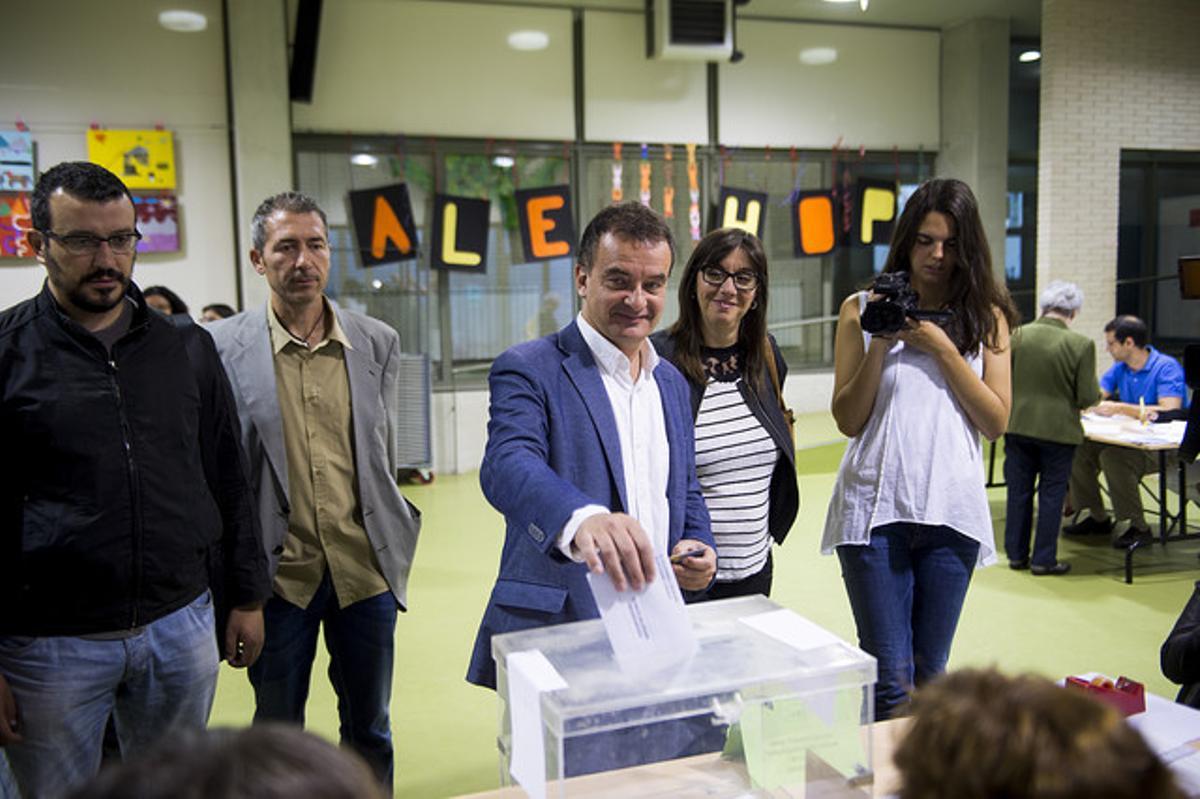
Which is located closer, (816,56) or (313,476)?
(313,476)

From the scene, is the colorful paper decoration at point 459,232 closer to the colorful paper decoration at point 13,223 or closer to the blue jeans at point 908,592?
the colorful paper decoration at point 13,223

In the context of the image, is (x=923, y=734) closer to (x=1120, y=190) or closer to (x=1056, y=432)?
(x=1056, y=432)

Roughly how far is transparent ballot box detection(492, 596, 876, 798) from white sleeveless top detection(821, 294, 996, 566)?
3.02 feet

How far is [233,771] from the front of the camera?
583 millimetres

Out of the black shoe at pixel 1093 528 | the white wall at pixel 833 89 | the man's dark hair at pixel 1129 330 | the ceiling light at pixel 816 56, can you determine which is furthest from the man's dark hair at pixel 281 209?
the ceiling light at pixel 816 56

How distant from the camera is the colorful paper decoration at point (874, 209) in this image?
8953 millimetres

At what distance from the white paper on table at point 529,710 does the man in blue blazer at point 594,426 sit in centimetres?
33

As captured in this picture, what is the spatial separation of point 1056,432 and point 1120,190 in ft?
16.7

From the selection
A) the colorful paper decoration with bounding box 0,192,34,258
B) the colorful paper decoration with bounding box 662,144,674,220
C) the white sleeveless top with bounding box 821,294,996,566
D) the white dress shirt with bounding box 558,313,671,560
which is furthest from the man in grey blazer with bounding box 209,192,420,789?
the colorful paper decoration with bounding box 662,144,674,220

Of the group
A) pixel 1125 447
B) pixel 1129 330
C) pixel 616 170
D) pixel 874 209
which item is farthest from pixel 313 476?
pixel 874 209

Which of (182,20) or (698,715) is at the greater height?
(182,20)

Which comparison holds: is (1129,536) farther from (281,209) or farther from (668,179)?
(281,209)

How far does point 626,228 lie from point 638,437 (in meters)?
0.37

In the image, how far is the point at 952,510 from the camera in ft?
7.22
